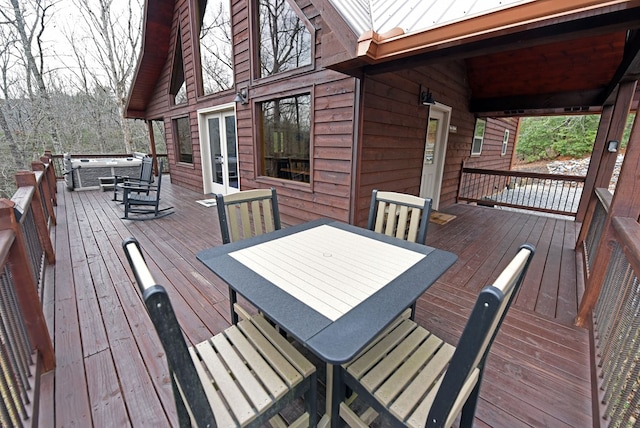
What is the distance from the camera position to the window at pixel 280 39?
345cm

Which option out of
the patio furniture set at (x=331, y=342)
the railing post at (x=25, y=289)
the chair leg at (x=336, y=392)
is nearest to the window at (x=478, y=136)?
the patio furniture set at (x=331, y=342)

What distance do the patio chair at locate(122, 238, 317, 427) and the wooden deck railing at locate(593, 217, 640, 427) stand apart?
130 centimetres

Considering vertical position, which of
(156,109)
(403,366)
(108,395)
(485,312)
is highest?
(156,109)

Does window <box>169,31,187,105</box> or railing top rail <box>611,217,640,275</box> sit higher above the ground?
window <box>169,31,187,105</box>

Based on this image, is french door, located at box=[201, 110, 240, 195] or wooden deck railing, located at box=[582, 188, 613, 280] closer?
wooden deck railing, located at box=[582, 188, 613, 280]

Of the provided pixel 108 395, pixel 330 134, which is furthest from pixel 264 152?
pixel 108 395

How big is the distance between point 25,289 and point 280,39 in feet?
12.7

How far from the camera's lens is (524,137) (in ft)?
50.3

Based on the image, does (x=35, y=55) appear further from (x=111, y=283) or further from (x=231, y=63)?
(x=111, y=283)

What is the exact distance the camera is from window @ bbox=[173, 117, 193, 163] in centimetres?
692

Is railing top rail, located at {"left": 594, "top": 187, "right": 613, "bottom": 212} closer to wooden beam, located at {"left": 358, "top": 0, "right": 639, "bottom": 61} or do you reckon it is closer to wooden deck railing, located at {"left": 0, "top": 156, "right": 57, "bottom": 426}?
wooden beam, located at {"left": 358, "top": 0, "right": 639, "bottom": 61}

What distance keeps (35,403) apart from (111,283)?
134 cm

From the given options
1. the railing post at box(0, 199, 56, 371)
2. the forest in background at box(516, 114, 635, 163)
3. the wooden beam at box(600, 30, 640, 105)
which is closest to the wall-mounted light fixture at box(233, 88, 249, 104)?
the railing post at box(0, 199, 56, 371)

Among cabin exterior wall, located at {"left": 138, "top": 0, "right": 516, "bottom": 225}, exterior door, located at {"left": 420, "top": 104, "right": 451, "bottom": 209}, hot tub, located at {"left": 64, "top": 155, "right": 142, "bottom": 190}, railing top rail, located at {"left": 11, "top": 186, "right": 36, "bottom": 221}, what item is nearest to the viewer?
railing top rail, located at {"left": 11, "top": 186, "right": 36, "bottom": 221}
